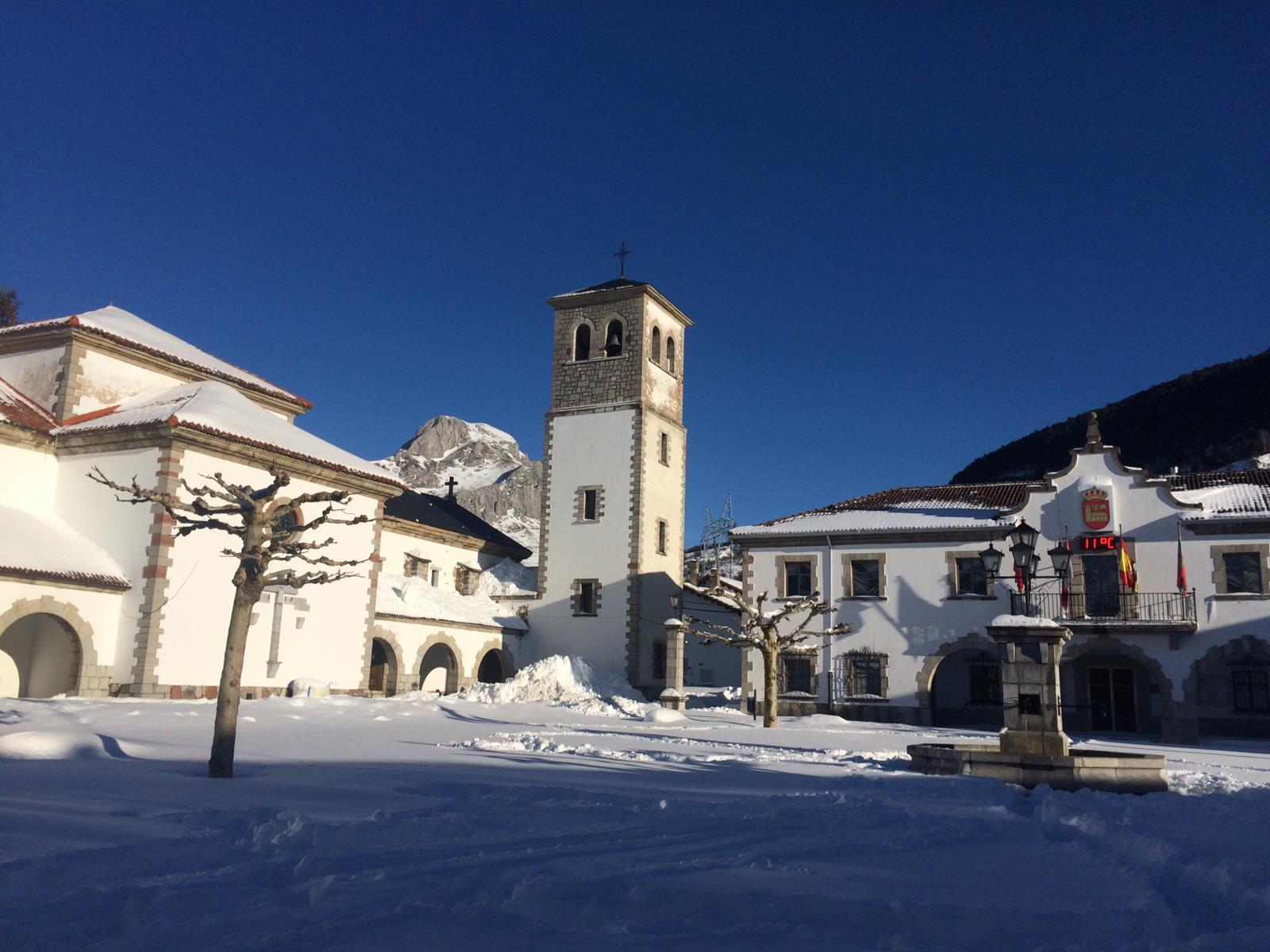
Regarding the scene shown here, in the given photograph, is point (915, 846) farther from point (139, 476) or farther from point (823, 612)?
point (823, 612)

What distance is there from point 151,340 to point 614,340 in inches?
728

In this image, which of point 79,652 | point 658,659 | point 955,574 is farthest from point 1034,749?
point 658,659

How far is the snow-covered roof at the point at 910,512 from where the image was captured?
31594mm

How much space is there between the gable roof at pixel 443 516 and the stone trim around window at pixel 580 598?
19.6ft

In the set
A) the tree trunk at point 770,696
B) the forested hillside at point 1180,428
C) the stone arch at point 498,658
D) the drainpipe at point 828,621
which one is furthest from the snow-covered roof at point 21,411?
the forested hillside at point 1180,428

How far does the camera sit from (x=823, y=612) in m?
32.1

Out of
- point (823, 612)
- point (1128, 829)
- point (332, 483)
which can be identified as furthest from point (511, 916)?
Result: point (823, 612)

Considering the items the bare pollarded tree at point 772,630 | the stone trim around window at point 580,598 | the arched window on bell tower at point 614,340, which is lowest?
the bare pollarded tree at point 772,630

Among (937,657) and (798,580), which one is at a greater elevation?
(798,580)

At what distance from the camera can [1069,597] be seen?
2927cm

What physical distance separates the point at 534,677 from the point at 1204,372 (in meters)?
60.6

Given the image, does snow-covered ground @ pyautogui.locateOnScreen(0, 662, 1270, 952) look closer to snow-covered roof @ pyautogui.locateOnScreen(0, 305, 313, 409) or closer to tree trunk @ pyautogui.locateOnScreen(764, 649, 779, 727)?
tree trunk @ pyautogui.locateOnScreen(764, 649, 779, 727)

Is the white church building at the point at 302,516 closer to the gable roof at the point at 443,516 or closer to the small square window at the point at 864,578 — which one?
the gable roof at the point at 443,516

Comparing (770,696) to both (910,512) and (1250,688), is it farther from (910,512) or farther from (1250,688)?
(1250,688)
